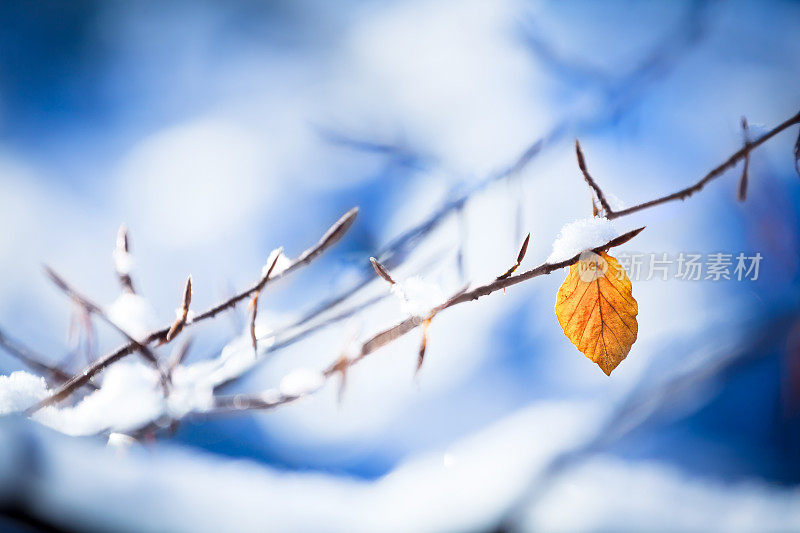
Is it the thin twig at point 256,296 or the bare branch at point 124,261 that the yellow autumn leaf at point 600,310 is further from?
the bare branch at point 124,261

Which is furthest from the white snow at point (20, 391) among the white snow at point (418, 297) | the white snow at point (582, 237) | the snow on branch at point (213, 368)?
the white snow at point (582, 237)

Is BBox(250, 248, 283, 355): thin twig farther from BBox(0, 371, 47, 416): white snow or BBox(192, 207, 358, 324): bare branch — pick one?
BBox(0, 371, 47, 416): white snow

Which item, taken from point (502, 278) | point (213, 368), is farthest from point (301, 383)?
point (502, 278)

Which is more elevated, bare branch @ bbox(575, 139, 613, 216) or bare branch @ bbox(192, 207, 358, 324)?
bare branch @ bbox(575, 139, 613, 216)

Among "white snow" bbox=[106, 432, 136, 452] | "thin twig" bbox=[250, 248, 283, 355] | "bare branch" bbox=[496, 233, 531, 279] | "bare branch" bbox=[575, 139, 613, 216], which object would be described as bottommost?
"white snow" bbox=[106, 432, 136, 452]

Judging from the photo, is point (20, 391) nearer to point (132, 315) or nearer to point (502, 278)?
point (132, 315)

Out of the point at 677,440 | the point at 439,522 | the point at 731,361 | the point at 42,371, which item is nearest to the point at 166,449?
the point at 42,371

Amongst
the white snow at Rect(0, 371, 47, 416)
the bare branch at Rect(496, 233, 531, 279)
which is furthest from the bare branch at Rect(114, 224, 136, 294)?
the bare branch at Rect(496, 233, 531, 279)

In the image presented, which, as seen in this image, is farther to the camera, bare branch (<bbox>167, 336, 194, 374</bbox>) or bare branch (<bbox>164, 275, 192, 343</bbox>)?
bare branch (<bbox>167, 336, 194, 374</bbox>)

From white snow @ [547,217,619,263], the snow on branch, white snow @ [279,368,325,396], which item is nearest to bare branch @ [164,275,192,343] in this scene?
the snow on branch
